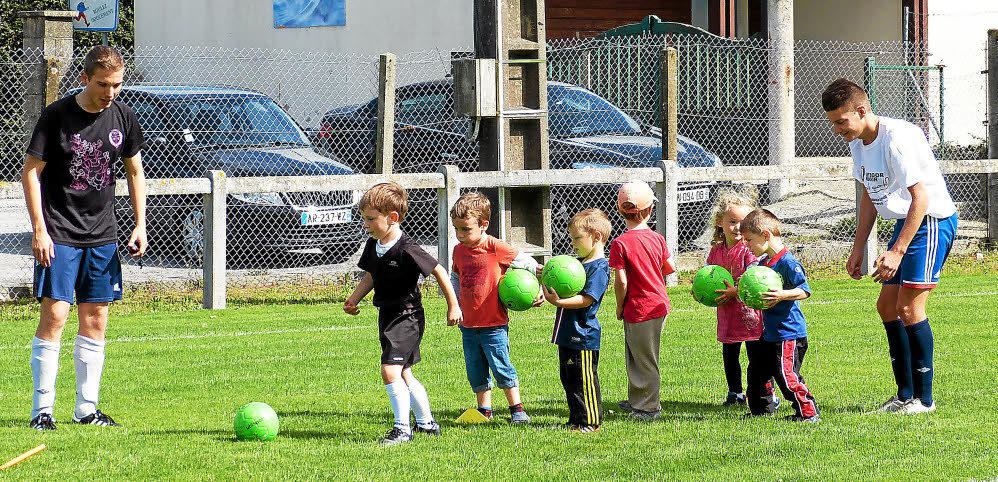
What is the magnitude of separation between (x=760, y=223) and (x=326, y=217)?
6535 millimetres

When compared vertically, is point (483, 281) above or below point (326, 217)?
below

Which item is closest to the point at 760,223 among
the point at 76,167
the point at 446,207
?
the point at 76,167

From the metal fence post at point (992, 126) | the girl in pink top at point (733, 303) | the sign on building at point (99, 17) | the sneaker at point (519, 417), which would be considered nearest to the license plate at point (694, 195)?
the metal fence post at point (992, 126)

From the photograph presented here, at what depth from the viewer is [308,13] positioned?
2541cm

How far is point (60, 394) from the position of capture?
684cm

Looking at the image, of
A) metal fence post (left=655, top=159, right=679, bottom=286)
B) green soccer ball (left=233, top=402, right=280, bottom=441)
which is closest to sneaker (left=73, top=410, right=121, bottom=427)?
green soccer ball (left=233, top=402, right=280, bottom=441)

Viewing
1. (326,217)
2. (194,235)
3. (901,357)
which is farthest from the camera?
(326,217)

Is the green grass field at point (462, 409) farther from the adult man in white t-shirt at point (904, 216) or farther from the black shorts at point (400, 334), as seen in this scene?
the black shorts at point (400, 334)

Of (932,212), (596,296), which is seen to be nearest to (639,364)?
(596,296)

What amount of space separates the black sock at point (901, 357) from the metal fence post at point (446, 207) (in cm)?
522

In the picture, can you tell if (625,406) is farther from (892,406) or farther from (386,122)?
(386,122)

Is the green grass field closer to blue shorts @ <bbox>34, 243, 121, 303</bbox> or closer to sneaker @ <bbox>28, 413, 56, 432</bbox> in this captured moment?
sneaker @ <bbox>28, 413, 56, 432</bbox>

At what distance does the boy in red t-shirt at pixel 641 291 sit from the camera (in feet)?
19.7

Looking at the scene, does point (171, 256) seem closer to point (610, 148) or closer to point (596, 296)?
point (610, 148)
